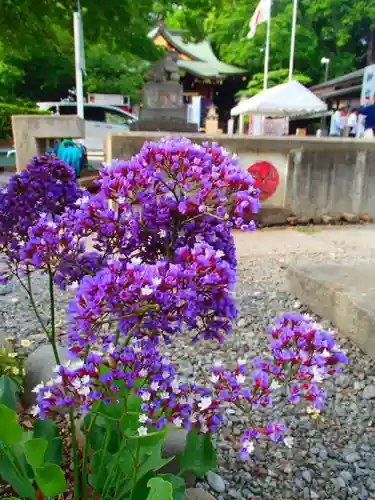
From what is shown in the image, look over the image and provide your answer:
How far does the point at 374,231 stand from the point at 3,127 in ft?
34.6

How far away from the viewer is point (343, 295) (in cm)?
303

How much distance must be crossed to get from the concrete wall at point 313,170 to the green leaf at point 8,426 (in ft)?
17.8

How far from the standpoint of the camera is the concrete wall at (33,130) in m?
6.88

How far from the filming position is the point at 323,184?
666 cm

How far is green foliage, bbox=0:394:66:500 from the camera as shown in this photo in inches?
41.6

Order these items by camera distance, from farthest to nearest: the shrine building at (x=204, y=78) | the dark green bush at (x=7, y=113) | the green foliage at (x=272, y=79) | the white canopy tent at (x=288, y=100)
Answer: the shrine building at (x=204, y=78)
the green foliage at (x=272, y=79)
the white canopy tent at (x=288, y=100)
the dark green bush at (x=7, y=113)

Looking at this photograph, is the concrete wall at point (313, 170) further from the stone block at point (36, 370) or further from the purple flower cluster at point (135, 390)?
the purple flower cluster at point (135, 390)

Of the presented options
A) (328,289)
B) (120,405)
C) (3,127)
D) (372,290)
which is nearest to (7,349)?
(120,405)

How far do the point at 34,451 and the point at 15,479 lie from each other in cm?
16

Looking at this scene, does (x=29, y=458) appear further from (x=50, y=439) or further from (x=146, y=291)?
(x=146, y=291)

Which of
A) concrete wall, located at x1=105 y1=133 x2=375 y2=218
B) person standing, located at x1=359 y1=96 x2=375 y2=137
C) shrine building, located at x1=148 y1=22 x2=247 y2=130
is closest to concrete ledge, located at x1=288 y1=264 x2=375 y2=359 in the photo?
concrete wall, located at x1=105 y1=133 x2=375 y2=218

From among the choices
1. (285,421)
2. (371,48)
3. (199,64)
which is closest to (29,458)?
(285,421)

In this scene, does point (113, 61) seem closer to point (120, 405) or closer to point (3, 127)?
point (3, 127)

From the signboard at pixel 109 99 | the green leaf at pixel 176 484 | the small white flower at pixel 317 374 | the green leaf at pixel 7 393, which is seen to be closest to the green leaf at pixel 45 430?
the green leaf at pixel 7 393
